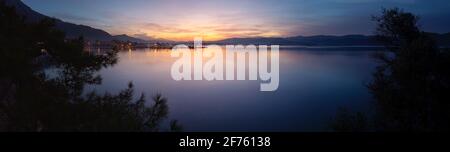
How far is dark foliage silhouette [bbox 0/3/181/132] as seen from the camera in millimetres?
8656

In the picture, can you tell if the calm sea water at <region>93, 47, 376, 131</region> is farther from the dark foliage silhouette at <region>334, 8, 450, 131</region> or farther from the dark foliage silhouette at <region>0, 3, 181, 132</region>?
the dark foliage silhouette at <region>0, 3, 181, 132</region>

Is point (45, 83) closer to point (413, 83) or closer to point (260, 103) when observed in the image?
point (413, 83)

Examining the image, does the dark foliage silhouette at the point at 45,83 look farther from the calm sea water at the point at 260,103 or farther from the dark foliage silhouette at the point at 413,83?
the calm sea water at the point at 260,103

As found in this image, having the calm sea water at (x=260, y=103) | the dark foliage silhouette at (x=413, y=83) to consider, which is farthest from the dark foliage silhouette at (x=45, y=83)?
the calm sea water at (x=260, y=103)

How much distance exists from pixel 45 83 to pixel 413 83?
10.7 meters

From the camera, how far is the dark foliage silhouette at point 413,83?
411 inches

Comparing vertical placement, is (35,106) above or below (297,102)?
above

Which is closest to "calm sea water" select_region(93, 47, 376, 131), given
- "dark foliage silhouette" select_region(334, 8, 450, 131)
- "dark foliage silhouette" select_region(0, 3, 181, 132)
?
"dark foliage silhouette" select_region(334, 8, 450, 131)

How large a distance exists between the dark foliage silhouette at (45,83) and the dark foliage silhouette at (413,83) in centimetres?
703

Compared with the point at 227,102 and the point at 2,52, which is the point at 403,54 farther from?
the point at 227,102

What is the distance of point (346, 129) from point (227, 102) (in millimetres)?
20481

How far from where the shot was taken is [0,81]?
870 centimetres
